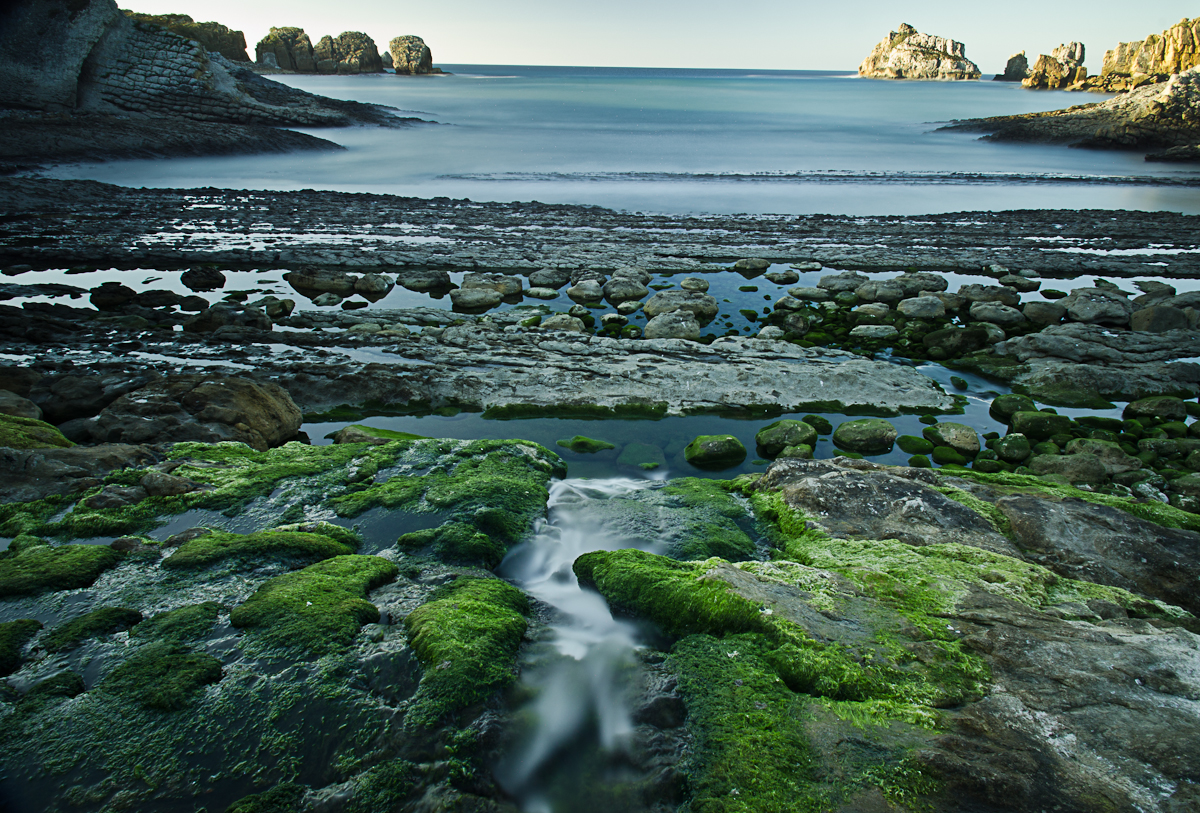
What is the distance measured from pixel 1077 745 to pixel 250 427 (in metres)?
6.91

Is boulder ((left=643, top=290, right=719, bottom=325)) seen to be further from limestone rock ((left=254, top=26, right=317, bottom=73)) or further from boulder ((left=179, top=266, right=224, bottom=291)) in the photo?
limestone rock ((left=254, top=26, right=317, bottom=73))

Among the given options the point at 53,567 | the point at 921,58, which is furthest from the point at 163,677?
the point at 921,58

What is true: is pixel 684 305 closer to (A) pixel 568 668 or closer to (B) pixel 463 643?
(A) pixel 568 668

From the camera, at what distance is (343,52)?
9656 cm

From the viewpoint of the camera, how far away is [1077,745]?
252 centimetres

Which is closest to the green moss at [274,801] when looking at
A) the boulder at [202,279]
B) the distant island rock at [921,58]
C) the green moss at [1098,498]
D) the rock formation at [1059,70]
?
the green moss at [1098,498]

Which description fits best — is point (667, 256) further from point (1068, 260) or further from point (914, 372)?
point (1068, 260)

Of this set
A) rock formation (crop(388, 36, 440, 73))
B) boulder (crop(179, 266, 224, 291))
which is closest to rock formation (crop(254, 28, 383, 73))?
rock formation (crop(388, 36, 440, 73))

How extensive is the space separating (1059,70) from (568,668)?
12587 cm

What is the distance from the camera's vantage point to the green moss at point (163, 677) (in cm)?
278

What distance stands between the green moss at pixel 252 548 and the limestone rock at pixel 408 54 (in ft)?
435

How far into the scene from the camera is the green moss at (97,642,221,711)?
2.78m

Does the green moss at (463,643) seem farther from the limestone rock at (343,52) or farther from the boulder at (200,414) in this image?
the limestone rock at (343,52)

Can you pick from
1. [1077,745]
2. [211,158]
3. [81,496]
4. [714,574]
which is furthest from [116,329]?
[211,158]
